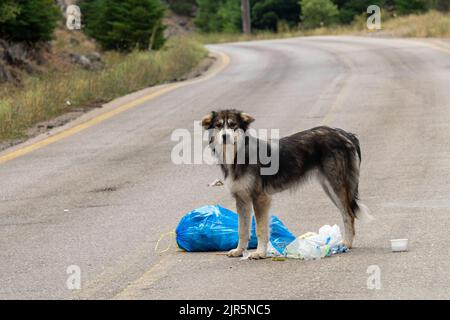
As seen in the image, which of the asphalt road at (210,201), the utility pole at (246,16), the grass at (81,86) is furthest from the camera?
the utility pole at (246,16)

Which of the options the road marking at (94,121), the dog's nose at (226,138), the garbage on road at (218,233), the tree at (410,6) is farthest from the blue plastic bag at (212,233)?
the tree at (410,6)

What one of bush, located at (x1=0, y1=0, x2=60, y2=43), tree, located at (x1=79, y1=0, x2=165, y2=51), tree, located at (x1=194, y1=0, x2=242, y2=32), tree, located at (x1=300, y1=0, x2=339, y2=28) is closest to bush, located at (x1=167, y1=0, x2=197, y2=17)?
tree, located at (x1=194, y1=0, x2=242, y2=32)

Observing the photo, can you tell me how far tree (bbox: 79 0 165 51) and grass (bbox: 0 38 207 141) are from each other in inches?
56.4

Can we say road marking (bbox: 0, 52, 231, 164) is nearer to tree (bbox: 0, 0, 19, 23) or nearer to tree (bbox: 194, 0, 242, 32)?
tree (bbox: 0, 0, 19, 23)

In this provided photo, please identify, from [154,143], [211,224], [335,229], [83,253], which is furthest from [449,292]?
[154,143]

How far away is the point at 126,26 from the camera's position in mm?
37375

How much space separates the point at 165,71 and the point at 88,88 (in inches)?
250

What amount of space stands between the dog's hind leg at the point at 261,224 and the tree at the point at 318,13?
54.0 m

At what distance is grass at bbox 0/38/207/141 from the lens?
2172cm

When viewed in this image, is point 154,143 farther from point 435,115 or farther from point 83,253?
point 83,253

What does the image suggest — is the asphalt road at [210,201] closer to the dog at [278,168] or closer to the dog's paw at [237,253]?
the dog's paw at [237,253]

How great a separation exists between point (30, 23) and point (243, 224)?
2226 centimetres

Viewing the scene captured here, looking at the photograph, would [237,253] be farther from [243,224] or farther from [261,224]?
[261,224]

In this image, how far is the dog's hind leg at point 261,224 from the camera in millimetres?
9766
